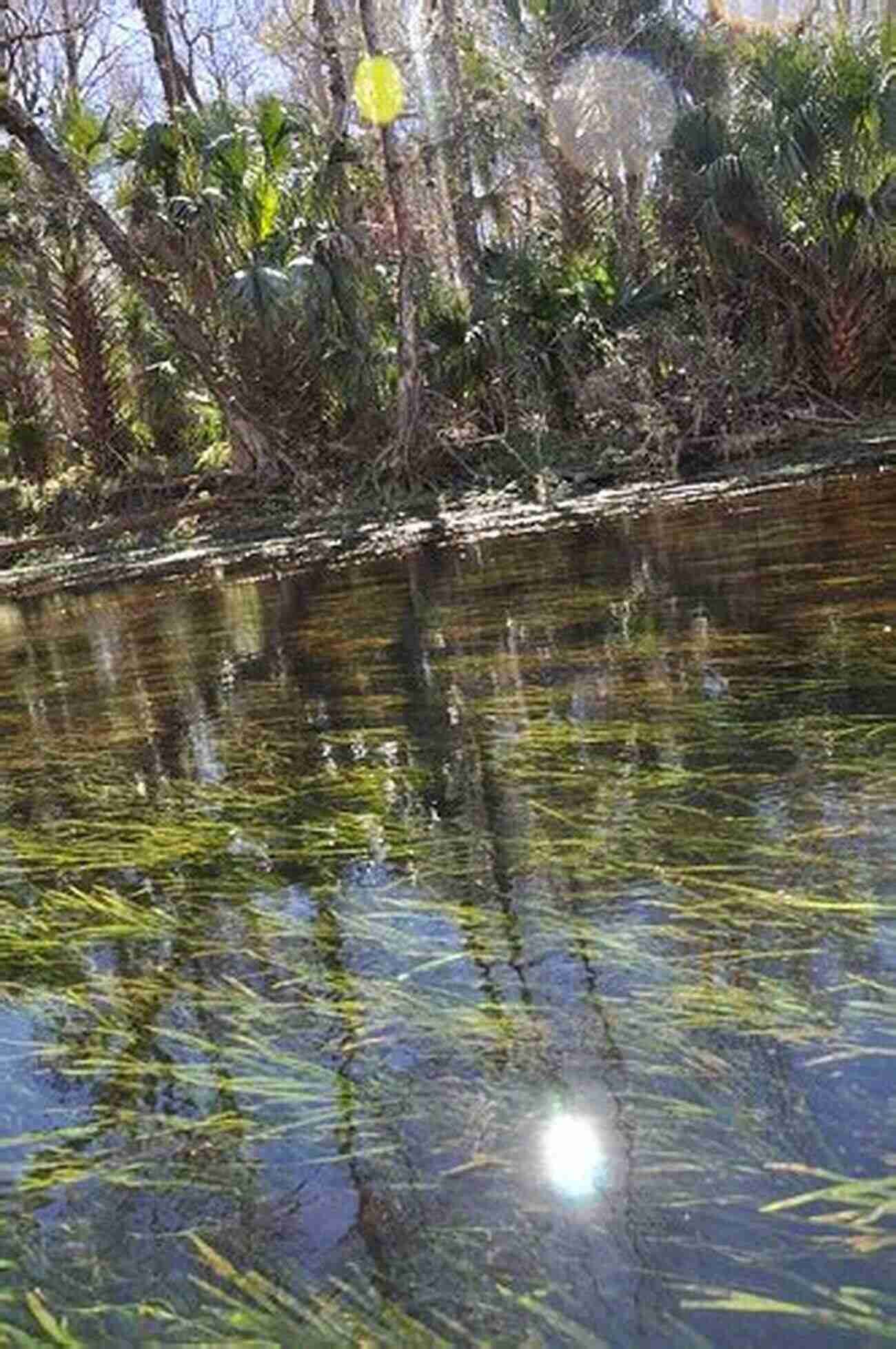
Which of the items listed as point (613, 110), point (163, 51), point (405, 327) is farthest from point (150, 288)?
point (613, 110)

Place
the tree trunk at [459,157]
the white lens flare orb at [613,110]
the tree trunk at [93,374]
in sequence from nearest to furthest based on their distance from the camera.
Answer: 1. the tree trunk at [93,374]
2. the tree trunk at [459,157]
3. the white lens flare orb at [613,110]

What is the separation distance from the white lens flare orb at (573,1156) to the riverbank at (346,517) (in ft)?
29.0

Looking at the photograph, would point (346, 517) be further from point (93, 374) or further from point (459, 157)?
point (459, 157)

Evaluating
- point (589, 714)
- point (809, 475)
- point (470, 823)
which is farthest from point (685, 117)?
point (470, 823)

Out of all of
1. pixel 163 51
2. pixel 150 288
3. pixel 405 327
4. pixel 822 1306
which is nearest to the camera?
pixel 822 1306

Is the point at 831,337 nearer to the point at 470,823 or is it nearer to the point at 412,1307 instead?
→ the point at 470,823

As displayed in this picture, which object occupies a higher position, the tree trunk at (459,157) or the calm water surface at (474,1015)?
the tree trunk at (459,157)

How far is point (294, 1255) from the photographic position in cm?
172

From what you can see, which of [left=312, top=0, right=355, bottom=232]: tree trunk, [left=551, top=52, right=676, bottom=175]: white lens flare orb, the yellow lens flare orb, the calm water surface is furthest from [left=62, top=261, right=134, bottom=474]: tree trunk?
the calm water surface

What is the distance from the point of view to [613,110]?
67.4ft

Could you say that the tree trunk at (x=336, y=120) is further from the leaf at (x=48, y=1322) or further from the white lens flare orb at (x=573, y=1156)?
the leaf at (x=48, y=1322)

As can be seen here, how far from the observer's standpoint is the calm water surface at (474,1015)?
5.32 feet

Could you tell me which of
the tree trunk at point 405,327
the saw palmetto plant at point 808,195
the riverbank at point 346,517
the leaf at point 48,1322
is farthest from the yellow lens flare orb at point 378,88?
the leaf at point 48,1322

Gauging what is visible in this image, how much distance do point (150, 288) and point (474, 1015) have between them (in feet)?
44.5
